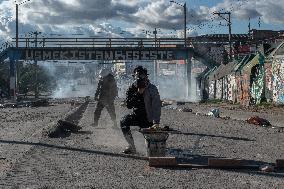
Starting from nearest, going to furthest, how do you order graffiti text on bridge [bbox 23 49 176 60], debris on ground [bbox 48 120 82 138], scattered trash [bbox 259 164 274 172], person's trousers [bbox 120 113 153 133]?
scattered trash [bbox 259 164 274 172], person's trousers [bbox 120 113 153 133], debris on ground [bbox 48 120 82 138], graffiti text on bridge [bbox 23 49 176 60]

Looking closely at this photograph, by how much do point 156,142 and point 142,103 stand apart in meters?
0.98

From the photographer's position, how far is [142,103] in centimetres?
1016

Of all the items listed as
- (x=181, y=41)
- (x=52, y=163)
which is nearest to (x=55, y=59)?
(x=181, y=41)

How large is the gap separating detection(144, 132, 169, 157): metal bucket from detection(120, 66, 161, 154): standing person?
0.68 ft

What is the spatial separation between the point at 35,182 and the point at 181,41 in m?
47.0

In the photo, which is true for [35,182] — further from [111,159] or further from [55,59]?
[55,59]

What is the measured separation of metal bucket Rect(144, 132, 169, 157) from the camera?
9.45 m

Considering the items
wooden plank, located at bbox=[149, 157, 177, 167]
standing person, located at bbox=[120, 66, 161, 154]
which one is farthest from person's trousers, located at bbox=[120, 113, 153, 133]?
wooden plank, located at bbox=[149, 157, 177, 167]

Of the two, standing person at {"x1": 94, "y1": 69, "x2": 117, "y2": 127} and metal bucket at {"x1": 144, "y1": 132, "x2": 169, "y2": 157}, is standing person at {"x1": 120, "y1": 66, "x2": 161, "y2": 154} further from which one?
standing person at {"x1": 94, "y1": 69, "x2": 117, "y2": 127}

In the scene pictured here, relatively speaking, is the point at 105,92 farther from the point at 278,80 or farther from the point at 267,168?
the point at 278,80

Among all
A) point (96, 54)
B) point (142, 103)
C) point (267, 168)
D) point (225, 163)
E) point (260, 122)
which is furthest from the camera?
point (96, 54)

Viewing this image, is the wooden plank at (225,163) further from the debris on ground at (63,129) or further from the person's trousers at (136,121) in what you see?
the debris on ground at (63,129)

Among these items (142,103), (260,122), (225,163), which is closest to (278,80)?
A: (260,122)

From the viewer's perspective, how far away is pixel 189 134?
15391 millimetres
